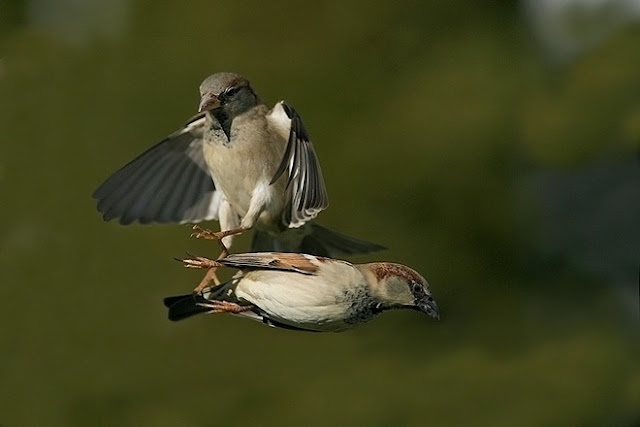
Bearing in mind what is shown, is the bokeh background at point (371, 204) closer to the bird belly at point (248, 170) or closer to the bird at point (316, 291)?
the bird belly at point (248, 170)

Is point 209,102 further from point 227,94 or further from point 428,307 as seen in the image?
point 428,307

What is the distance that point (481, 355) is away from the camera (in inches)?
120

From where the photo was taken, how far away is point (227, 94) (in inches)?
66.5

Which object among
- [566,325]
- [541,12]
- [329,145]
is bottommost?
[566,325]

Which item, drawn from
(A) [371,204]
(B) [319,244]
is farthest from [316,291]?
(A) [371,204]

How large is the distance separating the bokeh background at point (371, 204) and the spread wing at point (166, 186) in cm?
50

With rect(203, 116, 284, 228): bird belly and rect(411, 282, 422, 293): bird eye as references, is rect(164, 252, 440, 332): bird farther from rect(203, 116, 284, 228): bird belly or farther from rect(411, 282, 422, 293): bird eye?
rect(203, 116, 284, 228): bird belly

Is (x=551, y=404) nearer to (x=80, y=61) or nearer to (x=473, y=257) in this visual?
(x=473, y=257)

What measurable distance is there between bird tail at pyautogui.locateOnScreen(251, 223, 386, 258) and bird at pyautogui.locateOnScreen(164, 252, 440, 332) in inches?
12.0

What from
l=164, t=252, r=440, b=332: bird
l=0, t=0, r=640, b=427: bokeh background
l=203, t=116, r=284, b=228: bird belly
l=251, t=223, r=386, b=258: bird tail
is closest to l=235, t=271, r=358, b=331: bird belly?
l=164, t=252, r=440, b=332: bird

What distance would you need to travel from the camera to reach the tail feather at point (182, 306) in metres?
1.64

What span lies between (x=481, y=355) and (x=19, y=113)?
1423 millimetres

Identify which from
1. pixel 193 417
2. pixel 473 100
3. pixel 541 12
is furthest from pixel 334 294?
pixel 541 12

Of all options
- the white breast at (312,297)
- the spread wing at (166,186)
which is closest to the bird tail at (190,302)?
the white breast at (312,297)
